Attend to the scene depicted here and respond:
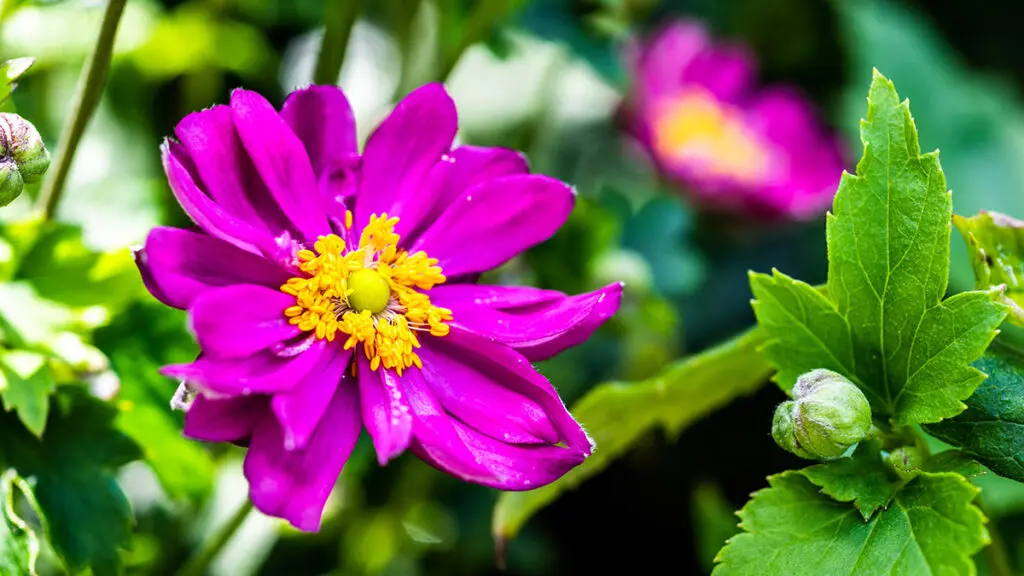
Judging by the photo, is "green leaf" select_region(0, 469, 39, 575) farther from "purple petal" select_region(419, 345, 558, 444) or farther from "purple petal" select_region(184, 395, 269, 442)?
"purple petal" select_region(419, 345, 558, 444)

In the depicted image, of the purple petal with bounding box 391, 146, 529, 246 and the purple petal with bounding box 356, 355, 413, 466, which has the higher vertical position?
the purple petal with bounding box 391, 146, 529, 246

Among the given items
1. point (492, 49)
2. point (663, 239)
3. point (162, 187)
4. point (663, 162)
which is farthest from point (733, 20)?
point (162, 187)

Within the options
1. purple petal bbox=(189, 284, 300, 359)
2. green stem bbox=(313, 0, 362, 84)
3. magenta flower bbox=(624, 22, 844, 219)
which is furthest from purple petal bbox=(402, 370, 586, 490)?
magenta flower bbox=(624, 22, 844, 219)

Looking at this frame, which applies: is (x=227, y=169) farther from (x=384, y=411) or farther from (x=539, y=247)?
(x=539, y=247)

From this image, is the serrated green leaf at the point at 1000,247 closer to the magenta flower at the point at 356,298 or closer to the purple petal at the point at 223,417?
the magenta flower at the point at 356,298

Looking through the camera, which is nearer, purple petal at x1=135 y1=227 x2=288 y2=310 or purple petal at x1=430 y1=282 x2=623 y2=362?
purple petal at x1=135 y1=227 x2=288 y2=310
